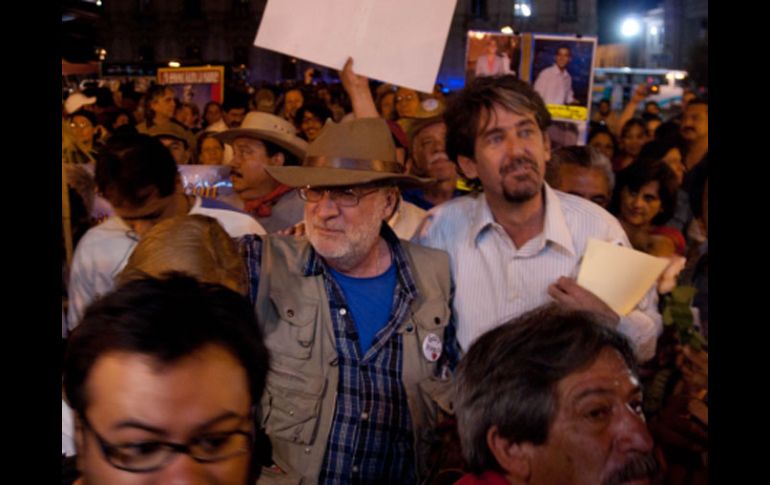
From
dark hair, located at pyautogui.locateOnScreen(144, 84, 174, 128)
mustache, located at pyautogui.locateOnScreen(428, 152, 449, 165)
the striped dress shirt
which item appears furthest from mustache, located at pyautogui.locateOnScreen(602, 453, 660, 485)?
dark hair, located at pyautogui.locateOnScreen(144, 84, 174, 128)

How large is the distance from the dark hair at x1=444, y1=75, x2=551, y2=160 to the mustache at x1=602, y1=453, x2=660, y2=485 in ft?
4.76

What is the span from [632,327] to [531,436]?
0.97 meters

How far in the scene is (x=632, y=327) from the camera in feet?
9.47

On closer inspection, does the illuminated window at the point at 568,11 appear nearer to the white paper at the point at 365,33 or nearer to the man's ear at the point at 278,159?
the man's ear at the point at 278,159

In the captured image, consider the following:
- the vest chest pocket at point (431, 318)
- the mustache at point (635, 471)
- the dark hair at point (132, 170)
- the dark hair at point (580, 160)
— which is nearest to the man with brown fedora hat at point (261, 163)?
the dark hair at point (132, 170)

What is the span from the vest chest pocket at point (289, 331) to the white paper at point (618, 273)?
0.88 m

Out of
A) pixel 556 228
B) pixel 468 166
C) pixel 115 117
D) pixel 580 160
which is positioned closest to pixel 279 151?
pixel 580 160

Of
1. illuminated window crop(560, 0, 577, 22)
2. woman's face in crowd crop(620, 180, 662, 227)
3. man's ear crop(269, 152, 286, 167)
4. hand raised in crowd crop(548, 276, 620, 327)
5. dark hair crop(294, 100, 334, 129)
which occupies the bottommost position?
hand raised in crowd crop(548, 276, 620, 327)

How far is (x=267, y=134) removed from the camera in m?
4.68

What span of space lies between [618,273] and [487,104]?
2.47 ft

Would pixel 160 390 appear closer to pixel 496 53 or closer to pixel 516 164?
pixel 516 164

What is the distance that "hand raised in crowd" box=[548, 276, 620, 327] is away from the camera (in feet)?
9.17

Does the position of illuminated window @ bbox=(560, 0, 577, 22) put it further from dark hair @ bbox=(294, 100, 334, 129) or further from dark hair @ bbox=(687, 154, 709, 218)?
dark hair @ bbox=(687, 154, 709, 218)

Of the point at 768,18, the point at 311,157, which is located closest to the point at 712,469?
the point at 768,18
